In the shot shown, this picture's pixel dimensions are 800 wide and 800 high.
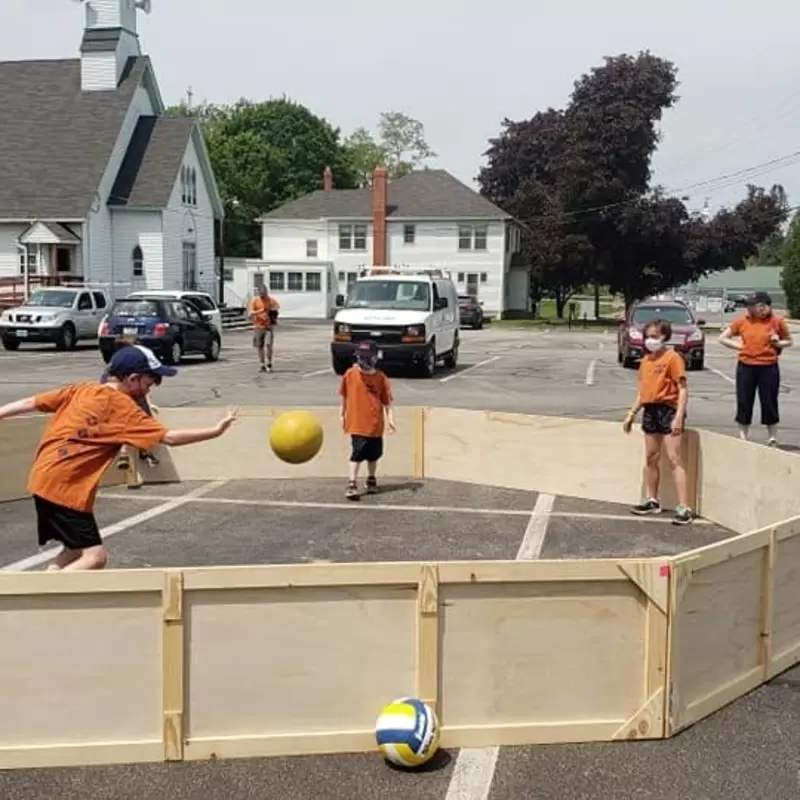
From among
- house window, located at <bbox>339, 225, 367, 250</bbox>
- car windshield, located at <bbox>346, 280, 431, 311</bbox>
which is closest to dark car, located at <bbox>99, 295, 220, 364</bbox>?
car windshield, located at <bbox>346, 280, 431, 311</bbox>

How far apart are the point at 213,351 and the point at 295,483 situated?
16.6 metres

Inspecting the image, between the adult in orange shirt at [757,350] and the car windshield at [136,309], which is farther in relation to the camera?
the car windshield at [136,309]

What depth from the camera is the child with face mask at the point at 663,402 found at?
8969 millimetres

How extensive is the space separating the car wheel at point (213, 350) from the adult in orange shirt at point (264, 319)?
9.55ft

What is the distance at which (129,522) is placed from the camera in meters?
9.19

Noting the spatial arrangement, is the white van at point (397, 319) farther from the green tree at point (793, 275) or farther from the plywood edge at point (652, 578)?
the green tree at point (793, 275)

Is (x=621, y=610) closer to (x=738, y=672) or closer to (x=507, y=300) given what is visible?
(x=738, y=672)

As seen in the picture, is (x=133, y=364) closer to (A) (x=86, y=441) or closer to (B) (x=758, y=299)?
(A) (x=86, y=441)

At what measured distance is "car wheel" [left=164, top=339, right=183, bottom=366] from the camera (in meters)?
25.3

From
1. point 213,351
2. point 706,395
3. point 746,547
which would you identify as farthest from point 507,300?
point 746,547

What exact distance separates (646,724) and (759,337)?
787 centimetres

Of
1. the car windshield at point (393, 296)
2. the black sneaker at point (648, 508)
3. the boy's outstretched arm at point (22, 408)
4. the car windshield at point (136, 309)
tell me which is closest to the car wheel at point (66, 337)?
the car windshield at point (136, 309)

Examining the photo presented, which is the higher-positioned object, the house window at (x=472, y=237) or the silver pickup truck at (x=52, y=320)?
the house window at (x=472, y=237)

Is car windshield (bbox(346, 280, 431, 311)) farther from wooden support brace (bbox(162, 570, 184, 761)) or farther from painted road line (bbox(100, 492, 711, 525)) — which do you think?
wooden support brace (bbox(162, 570, 184, 761))
